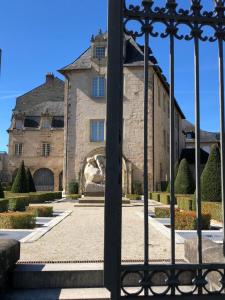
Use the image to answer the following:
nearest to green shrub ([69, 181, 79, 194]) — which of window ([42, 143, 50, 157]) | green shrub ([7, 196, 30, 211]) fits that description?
window ([42, 143, 50, 157])

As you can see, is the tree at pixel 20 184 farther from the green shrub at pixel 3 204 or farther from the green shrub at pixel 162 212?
the green shrub at pixel 162 212

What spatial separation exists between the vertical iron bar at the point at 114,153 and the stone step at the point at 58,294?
3.22 feet

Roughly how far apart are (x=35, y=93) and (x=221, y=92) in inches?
1688

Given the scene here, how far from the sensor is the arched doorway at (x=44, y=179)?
122ft

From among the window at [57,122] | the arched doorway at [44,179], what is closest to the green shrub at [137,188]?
the arched doorway at [44,179]

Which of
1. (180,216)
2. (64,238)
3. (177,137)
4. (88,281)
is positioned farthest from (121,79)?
(177,137)

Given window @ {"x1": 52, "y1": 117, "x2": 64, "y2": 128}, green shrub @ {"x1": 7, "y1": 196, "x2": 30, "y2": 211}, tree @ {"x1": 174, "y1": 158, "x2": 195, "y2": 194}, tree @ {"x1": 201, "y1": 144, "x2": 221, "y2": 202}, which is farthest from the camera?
window @ {"x1": 52, "y1": 117, "x2": 64, "y2": 128}

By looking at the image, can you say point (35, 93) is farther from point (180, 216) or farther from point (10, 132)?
point (180, 216)

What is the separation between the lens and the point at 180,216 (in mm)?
9844

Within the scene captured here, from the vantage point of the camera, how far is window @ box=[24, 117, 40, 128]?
1552 inches

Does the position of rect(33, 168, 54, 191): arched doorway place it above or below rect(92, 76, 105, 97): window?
below

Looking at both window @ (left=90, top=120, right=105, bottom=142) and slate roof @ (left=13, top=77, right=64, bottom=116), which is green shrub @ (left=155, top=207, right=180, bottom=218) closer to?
window @ (left=90, top=120, right=105, bottom=142)

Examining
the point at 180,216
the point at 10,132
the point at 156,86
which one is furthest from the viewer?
the point at 10,132

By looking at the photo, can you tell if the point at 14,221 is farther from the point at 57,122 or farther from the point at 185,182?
the point at 57,122
